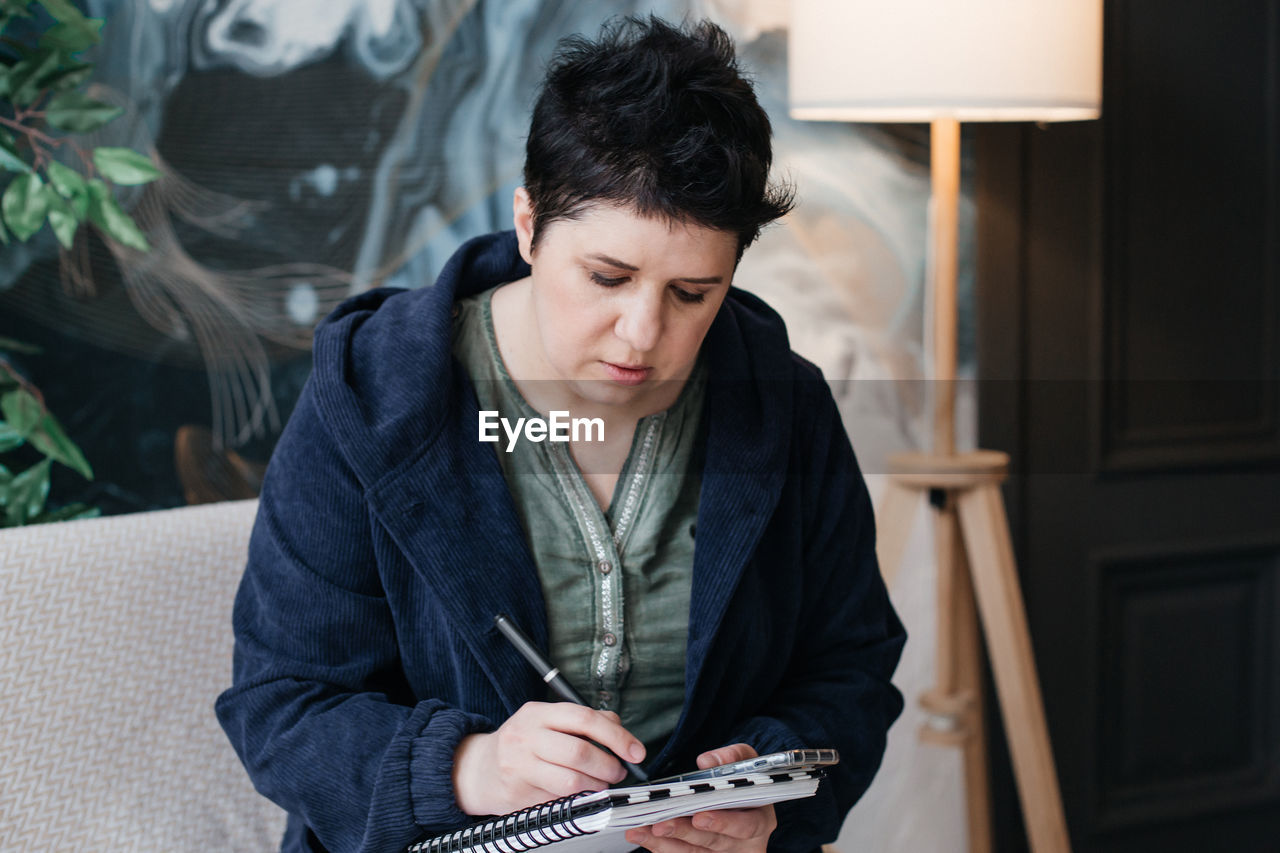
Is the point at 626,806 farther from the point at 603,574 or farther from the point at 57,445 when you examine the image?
the point at 57,445

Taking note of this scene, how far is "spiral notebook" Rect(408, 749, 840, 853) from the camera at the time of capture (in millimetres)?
736

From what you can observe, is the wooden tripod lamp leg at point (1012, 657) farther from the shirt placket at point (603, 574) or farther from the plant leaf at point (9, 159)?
the plant leaf at point (9, 159)

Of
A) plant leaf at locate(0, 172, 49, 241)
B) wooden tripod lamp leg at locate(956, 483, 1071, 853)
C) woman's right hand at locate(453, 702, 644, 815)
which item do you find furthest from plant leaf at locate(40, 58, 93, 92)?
wooden tripod lamp leg at locate(956, 483, 1071, 853)

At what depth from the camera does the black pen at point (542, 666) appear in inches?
35.4

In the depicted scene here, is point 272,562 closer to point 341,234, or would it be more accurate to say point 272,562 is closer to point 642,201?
→ point 642,201

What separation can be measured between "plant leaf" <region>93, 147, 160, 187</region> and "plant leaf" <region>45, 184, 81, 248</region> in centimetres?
6

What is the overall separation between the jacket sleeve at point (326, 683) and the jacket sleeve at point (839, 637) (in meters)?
0.35

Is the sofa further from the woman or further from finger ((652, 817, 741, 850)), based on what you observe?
finger ((652, 817, 741, 850))

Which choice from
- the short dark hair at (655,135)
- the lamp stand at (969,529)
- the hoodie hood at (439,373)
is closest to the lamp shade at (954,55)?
the lamp stand at (969,529)

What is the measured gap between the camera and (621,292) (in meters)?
0.91

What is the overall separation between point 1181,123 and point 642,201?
158 cm

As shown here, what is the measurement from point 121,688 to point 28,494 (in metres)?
0.53

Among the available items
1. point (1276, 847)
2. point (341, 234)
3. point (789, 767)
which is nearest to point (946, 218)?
point (341, 234)

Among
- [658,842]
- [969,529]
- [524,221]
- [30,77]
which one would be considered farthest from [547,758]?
[30,77]
